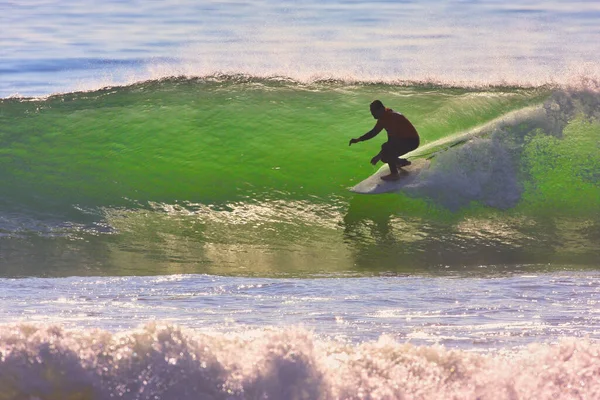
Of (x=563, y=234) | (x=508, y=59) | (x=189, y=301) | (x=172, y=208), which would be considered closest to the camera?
(x=189, y=301)

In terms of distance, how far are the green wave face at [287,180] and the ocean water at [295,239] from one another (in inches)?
1.1

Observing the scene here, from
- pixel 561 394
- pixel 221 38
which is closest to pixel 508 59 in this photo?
pixel 221 38

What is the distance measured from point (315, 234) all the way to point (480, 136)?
1.94 meters

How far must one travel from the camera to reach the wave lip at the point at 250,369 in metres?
4.59

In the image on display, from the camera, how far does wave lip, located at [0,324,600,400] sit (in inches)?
181

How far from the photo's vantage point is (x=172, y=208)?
10.1m

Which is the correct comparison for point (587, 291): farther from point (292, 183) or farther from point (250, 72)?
point (250, 72)

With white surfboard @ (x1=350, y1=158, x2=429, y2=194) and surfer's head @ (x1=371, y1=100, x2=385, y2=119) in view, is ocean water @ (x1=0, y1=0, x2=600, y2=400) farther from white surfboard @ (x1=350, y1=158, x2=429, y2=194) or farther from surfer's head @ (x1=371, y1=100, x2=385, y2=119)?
surfer's head @ (x1=371, y1=100, x2=385, y2=119)

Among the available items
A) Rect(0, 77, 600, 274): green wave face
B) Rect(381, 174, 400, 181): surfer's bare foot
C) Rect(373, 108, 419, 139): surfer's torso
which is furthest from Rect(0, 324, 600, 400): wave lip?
Rect(381, 174, 400, 181): surfer's bare foot

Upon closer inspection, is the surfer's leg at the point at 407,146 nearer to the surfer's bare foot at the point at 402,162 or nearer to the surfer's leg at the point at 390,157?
the surfer's leg at the point at 390,157

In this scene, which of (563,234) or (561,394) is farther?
(563,234)

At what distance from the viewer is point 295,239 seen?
31.0 feet

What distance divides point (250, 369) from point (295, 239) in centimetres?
481

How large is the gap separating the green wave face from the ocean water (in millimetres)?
27
